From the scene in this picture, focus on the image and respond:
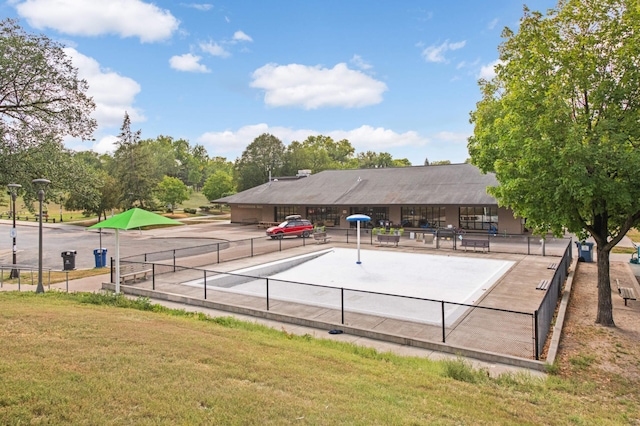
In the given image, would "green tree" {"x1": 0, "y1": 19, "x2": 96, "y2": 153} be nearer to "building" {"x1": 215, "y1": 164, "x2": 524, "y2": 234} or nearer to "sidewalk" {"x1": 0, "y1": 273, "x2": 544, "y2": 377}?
"sidewalk" {"x1": 0, "y1": 273, "x2": 544, "y2": 377}

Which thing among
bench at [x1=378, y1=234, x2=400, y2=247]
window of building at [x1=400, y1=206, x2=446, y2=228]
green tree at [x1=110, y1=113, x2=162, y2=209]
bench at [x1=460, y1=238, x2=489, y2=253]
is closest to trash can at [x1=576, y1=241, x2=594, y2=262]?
bench at [x1=460, y1=238, x2=489, y2=253]

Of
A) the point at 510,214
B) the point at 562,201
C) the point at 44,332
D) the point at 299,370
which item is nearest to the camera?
the point at 299,370

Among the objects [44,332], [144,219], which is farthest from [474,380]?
[144,219]

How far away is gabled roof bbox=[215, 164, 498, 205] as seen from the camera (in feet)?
119

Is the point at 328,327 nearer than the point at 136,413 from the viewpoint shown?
No

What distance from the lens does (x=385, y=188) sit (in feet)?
138

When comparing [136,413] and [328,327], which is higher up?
[136,413]

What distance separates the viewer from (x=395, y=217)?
39688 millimetres

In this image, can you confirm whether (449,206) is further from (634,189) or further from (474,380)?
(474,380)

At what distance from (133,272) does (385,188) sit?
29.4 metres

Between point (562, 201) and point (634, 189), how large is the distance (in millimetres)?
1536

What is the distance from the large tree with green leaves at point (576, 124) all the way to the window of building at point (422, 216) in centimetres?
2576

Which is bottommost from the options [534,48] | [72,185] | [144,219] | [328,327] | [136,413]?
[328,327]

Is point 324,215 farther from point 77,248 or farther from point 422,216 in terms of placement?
point 77,248
